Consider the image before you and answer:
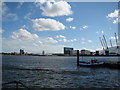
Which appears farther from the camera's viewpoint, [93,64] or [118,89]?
[93,64]

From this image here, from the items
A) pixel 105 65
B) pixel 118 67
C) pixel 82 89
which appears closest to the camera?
pixel 82 89

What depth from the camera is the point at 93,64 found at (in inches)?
3073

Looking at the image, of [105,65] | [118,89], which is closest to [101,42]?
[105,65]

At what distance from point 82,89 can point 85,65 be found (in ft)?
182

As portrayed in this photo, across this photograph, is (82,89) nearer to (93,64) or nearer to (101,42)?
(93,64)

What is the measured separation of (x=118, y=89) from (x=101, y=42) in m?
160

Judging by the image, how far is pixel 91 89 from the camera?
23828mm

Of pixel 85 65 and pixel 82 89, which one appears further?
pixel 85 65

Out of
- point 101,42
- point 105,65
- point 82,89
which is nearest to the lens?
point 82,89

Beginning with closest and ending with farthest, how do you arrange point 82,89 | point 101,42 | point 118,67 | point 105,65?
point 82,89, point 118,67, point 105,65, point 101,42

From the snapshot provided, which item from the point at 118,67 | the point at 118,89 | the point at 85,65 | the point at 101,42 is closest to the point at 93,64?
the point at 85,65

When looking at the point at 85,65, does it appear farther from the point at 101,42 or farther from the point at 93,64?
the point at 101,42

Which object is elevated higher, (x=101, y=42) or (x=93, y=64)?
(x=101, y=42)

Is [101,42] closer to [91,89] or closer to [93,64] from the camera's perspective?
[93,64]
